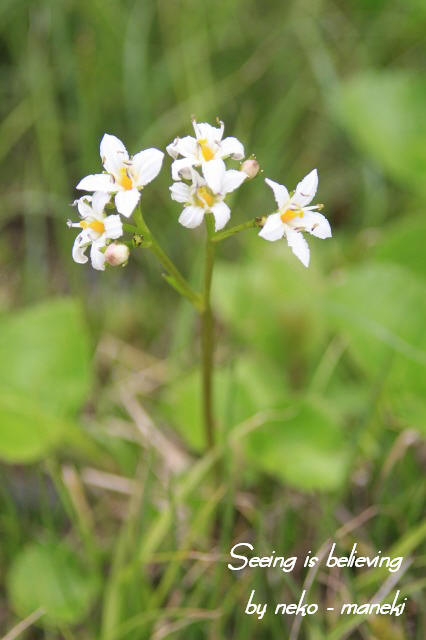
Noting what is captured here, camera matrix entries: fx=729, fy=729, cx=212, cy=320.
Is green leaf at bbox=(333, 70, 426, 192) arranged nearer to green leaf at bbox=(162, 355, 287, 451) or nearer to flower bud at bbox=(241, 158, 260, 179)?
green leaf at bbox=(162, 355, 287, 451)

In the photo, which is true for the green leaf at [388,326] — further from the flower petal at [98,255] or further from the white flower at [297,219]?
the flower petal at [98,255]

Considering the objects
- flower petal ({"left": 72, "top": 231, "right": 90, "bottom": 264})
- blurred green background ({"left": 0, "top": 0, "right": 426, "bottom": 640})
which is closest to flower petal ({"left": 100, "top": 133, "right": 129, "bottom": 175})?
flower petal ({"left": 72, "top": 231, "right": 90, "bottom": 264})

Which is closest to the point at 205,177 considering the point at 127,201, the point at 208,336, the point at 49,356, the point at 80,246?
the point at 127,201

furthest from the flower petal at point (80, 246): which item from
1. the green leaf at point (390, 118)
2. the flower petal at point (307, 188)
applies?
the green leaf at point (390, 118)

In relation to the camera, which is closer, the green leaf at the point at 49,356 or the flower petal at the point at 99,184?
the flower petal at the point at 99,184

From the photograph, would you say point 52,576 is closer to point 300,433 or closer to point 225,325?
point 300,433

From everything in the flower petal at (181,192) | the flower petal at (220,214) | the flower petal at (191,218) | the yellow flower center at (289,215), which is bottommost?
the yellow flower center at (289,215)
